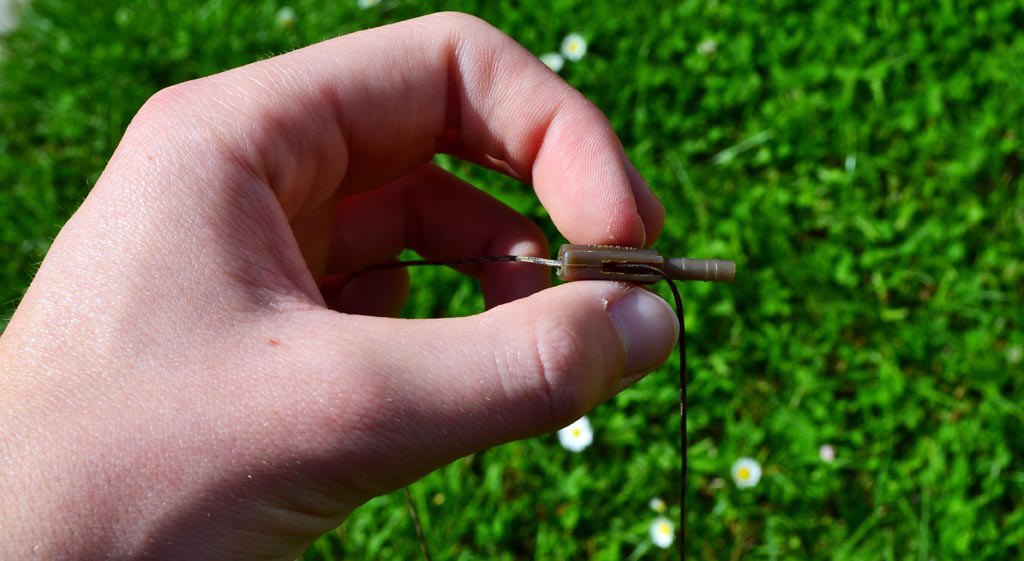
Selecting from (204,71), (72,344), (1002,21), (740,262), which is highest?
(72,344)

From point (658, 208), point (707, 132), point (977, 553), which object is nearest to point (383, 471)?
point (658, 208)

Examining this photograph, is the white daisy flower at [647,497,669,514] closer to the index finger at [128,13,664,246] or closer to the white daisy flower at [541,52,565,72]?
the index finger at [128,13,664,246]

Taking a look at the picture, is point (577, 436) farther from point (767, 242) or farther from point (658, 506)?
point (767, 242)

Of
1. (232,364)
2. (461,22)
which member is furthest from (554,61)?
(232,364)

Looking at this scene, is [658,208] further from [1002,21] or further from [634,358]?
[1002,21]

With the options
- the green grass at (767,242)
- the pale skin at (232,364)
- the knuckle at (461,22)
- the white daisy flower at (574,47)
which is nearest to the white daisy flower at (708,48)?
the green grass at (767,242)

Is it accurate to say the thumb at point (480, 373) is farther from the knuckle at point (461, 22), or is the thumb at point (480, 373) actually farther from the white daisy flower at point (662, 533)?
the white daisy flower at point (662, 533)

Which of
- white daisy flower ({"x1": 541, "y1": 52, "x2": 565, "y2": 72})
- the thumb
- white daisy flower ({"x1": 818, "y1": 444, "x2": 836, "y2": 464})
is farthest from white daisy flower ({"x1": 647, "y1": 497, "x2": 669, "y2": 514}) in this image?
white daisy flower ({"x1": 541, "y1": 52, "x2": 565, "y2": 72})
